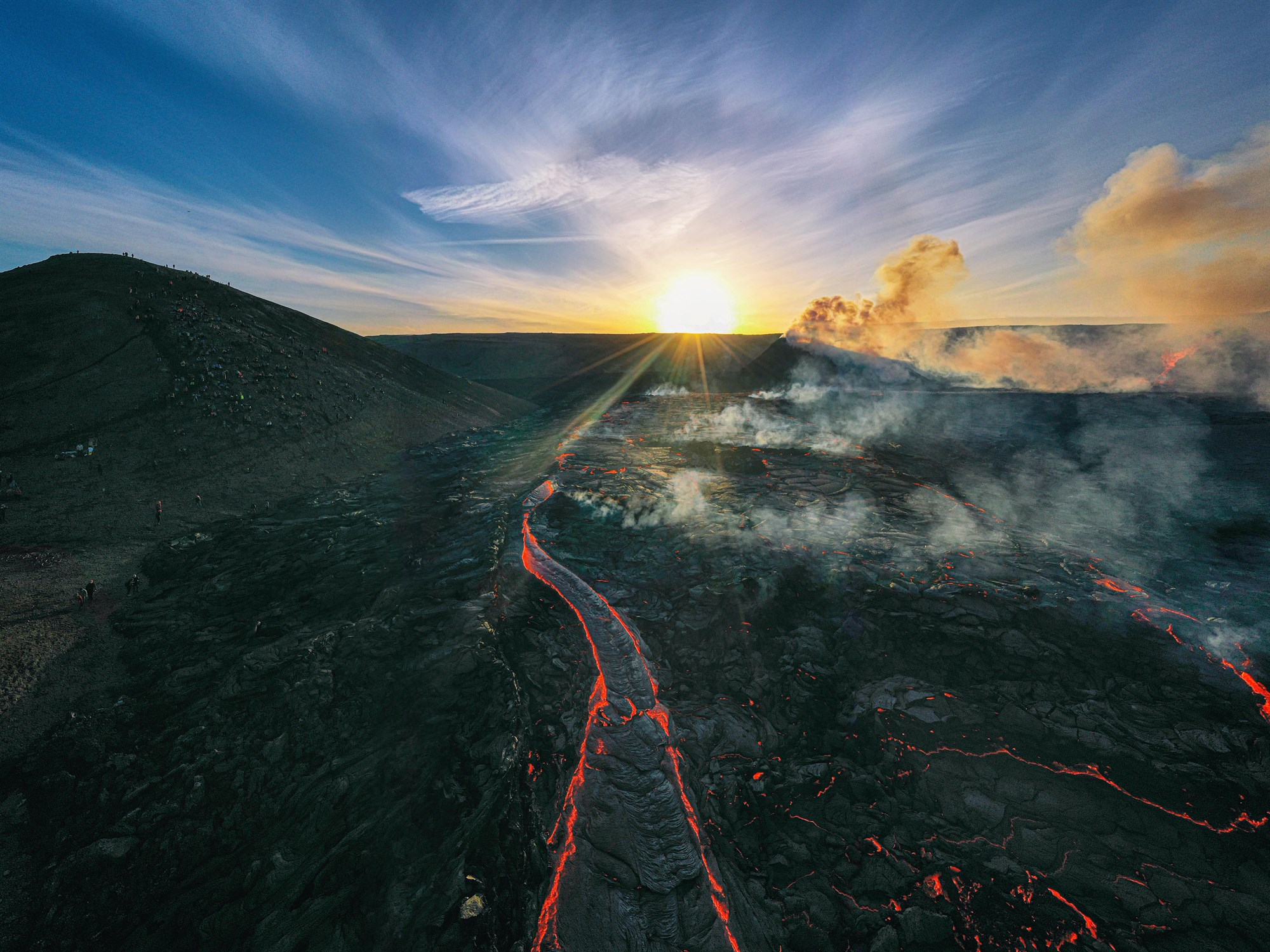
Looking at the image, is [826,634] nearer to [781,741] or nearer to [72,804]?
[781,741]

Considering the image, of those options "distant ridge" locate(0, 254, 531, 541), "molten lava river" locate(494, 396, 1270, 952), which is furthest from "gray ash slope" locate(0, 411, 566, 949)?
"distant ridge" locate(0, 254, 531, 541)

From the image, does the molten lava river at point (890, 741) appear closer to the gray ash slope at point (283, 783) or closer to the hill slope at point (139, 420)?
the gray ash slope at point (283, 783)

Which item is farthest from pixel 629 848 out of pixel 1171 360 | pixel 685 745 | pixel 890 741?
pixel 1171 360

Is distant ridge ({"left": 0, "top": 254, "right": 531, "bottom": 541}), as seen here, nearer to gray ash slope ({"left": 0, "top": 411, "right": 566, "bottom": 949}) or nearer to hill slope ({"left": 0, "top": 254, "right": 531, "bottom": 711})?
hill slope ({"left": 0, "top": 254, "right": 531, "bottom": 711})

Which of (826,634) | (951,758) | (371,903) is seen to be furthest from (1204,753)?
(371,903)

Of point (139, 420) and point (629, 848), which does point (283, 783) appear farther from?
point (139, 420)

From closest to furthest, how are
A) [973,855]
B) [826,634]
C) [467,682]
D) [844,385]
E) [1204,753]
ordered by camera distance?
[973,855] → [1204,753] → [467,682] → [826,634] → [844,385]
